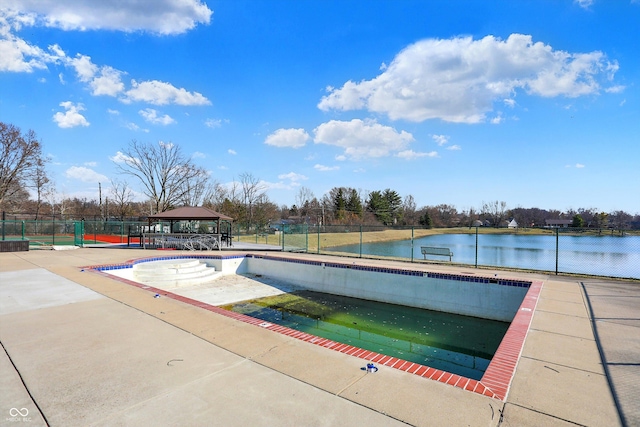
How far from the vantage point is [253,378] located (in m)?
3.12

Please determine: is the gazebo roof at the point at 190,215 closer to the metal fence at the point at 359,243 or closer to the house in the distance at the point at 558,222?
the metal fence at the point at 359,243

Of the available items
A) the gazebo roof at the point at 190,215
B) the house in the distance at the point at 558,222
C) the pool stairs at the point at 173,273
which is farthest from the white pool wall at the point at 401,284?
the house in the distance at the point at 558,222

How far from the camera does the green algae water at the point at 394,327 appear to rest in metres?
5.61

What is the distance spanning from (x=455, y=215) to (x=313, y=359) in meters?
97.9

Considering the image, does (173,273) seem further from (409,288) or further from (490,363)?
(490,363)

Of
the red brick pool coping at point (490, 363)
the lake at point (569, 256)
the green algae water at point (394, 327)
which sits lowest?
the green algae water at point (394, 327)

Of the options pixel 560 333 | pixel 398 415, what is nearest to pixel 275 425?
pixel 398 415

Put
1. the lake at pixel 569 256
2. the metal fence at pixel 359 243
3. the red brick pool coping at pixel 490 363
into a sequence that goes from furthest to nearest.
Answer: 1. the metal fence at pixel 359 243
2. the lake at pixel 569 256
3. the red brick pool coping at pixel 490 363

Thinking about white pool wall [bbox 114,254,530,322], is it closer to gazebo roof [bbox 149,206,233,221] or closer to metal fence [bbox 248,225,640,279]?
metal fence [bbox 248,225,640,279]

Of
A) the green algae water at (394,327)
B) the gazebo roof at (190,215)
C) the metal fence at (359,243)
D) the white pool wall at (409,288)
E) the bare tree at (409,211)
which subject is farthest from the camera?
the bare tree at (409,211)

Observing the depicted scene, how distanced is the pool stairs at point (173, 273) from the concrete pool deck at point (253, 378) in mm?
5416

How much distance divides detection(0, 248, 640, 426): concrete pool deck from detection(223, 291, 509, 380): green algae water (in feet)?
4.53

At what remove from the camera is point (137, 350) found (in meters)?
3.80

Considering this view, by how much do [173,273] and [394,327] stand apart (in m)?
7.62
